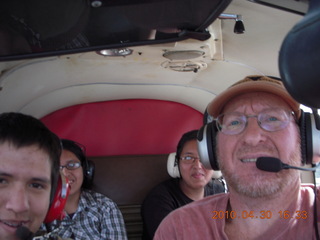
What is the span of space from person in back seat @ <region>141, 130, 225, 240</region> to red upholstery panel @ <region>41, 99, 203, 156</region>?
51 cm

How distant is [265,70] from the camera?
104 inches

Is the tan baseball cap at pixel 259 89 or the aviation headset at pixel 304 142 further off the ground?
the tan baseball cap at pixel 259 89

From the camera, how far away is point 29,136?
147 cm

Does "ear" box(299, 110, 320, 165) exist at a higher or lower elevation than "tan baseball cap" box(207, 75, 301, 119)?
lower

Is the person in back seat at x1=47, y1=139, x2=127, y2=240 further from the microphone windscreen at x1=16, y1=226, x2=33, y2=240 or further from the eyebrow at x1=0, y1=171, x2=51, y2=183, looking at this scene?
the microphone windscreen at x1=16, y1=226, x2=33, y2=240

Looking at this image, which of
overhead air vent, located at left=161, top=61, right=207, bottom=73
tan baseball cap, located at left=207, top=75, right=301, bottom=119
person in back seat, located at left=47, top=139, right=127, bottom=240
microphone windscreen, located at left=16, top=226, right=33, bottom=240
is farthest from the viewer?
person in back seat, located at left=47, top=139, right=127, bottom=240

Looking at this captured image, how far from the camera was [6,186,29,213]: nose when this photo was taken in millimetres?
1283

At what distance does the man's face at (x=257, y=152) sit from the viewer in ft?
4.85

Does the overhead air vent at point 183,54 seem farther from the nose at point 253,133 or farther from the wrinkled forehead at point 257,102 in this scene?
the nose at point 253,133

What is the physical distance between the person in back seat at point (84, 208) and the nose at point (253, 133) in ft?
5.29

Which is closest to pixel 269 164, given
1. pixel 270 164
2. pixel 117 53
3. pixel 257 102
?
pixel 270 164
